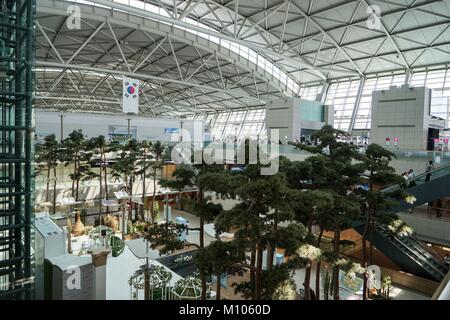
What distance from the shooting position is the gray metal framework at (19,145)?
7.23 m

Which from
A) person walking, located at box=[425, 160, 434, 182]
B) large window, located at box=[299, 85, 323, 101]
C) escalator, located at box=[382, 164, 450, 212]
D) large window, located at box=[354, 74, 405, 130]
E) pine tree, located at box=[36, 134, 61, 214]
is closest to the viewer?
escalator, located at box=[382, 164, 450, 212]

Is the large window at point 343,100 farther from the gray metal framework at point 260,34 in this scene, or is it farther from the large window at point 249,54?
the large window at point 249,54

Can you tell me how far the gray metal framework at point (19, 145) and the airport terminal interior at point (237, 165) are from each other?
48 mm

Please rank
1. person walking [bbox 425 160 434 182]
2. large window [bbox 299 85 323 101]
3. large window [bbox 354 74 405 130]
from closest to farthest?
person walking [bbox 425 160 434 182] → large window [bbox 354 74 405 130] → large window [bbox 299 85 323 101]

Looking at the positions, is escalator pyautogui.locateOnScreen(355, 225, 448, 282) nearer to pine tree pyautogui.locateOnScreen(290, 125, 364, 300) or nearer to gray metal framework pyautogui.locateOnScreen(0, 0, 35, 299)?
pine tree pyautogui.locateOnScreen(290, 125, 364, 300)

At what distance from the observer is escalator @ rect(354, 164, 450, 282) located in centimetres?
1423

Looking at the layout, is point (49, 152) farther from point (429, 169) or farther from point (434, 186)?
point (429, 169)

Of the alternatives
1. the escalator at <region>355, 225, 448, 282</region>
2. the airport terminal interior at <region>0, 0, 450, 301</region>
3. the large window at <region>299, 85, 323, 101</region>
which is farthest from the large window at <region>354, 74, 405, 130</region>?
the escalator at <region>355, 225, 448, 282</region>

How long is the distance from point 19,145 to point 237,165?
10.8 m

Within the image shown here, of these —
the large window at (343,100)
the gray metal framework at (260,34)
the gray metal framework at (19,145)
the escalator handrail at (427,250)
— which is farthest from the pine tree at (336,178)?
the large window at (343,100)

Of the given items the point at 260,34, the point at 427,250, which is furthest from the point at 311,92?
the point at 427,250

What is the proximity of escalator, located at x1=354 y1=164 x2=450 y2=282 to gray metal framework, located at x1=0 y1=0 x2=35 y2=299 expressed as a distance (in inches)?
520

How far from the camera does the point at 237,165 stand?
→ 54.8ft
